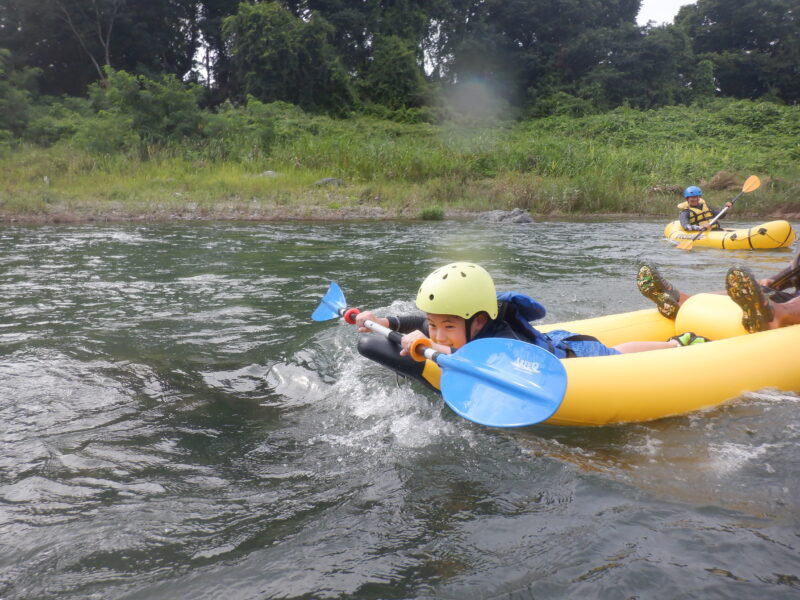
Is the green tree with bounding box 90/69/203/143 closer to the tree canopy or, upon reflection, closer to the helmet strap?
the tree canopy

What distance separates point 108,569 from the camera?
1888 mm

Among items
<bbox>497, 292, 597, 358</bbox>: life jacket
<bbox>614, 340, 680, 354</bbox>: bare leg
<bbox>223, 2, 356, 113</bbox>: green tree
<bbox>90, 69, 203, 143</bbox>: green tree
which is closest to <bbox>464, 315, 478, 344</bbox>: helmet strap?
<bbox>497, 292, 597, 358</bbox>: life jacket

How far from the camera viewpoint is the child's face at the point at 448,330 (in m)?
2.94

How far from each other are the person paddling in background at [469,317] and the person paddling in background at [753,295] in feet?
2.68

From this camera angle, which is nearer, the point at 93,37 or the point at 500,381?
the point at 500,381

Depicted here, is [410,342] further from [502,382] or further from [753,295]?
[753,295]

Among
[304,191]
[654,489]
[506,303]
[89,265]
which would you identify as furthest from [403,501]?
[304,191]

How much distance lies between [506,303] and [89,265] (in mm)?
5683

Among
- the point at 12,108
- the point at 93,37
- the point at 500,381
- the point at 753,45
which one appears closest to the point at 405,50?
the point at 93,37

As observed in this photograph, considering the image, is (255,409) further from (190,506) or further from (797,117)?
(797,117)

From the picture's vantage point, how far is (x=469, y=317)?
2.84 m

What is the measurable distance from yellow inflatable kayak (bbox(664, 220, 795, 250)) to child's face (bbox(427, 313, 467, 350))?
735cm

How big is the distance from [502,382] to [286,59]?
21021mm

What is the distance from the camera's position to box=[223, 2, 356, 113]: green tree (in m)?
21.0
